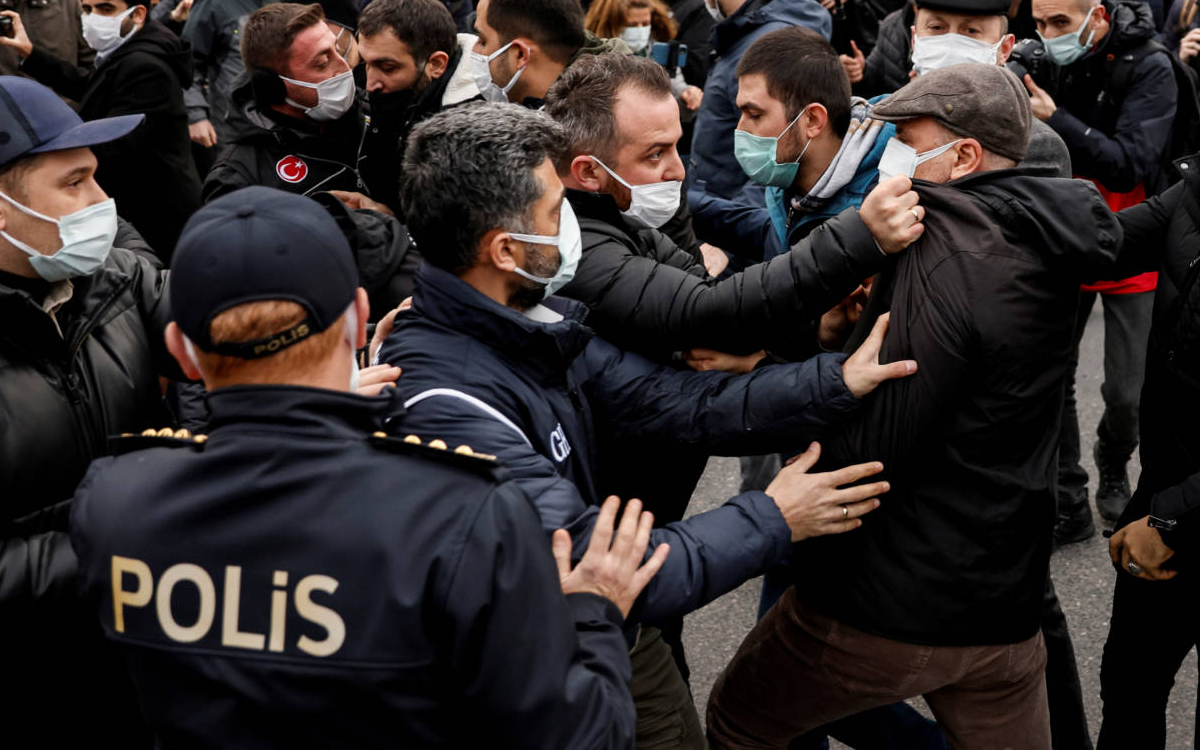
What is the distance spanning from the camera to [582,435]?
249 cm

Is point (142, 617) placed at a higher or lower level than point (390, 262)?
higher

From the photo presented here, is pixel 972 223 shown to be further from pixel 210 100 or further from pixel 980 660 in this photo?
pixel 210 100

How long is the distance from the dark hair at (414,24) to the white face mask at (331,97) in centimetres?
37

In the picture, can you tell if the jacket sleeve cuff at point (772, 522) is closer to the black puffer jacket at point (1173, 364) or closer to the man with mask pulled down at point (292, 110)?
the black puffer jacket at point (1173, 364)

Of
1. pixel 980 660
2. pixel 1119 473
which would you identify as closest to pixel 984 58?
pixel 1119 473

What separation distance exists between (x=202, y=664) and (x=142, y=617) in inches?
4.4

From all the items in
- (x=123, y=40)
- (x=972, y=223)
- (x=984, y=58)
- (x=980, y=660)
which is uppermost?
(x=972, y=223)

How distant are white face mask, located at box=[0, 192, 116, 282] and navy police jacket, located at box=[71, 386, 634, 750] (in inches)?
43.2

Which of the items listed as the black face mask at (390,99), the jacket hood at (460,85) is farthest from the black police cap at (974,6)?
the black face mask at (390,99)

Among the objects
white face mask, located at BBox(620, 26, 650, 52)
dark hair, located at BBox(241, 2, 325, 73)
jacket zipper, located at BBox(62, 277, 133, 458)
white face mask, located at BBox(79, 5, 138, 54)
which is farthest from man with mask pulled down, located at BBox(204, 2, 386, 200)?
white face mask, located at BBox(620, 26, 650, 52)

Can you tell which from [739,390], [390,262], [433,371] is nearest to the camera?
[433,371]

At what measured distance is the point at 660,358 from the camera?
276 centimetres

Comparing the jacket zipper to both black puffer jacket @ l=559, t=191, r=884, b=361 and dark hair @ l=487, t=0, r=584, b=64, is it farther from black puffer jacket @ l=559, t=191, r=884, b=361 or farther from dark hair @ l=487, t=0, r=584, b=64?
dark hair @ l=487, t=0, r=584, b=64

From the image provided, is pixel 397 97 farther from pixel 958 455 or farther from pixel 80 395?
pixel 958 455
